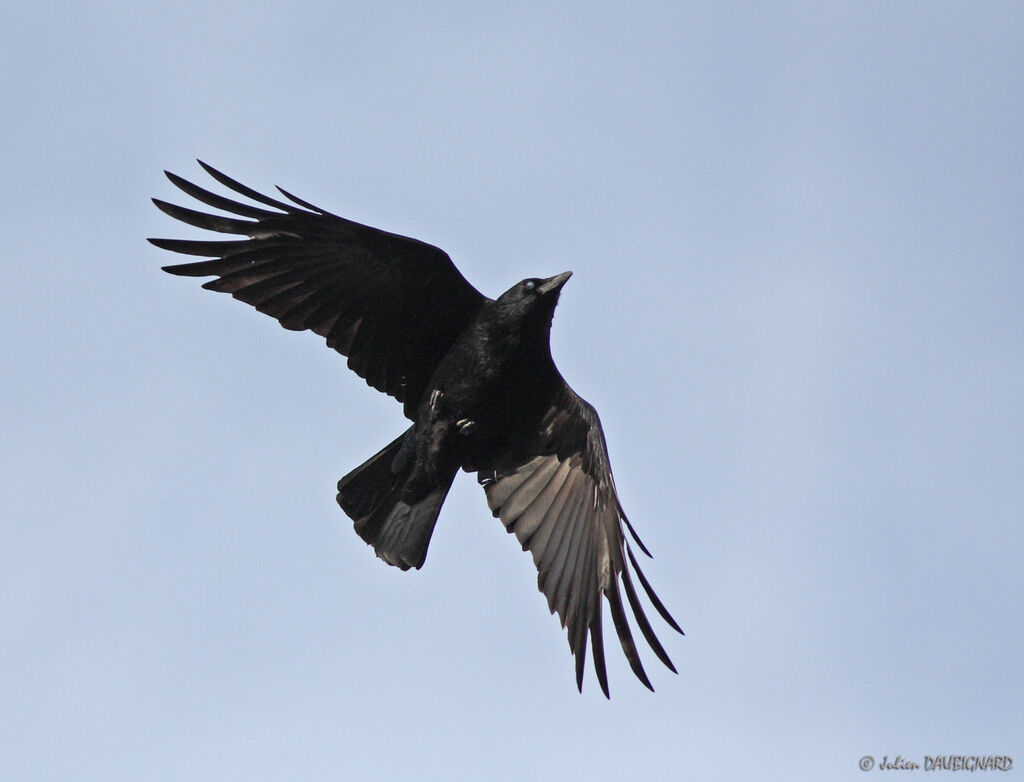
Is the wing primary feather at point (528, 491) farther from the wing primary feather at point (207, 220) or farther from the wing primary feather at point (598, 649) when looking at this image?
the wing primary feather at point (207, 220)

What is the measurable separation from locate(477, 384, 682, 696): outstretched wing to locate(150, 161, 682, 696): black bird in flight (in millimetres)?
11

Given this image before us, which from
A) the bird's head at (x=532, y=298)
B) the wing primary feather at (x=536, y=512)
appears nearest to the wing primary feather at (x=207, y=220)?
the bird's head at (x=532, y=298)

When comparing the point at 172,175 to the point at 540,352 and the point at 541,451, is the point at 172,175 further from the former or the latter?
the point at 541,451

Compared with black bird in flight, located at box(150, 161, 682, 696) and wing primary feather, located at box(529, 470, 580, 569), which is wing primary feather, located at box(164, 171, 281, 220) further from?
wing primary feather, located at box(529, 470, 580, 569)

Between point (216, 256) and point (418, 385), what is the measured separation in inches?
69.7

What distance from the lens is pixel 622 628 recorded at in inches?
363

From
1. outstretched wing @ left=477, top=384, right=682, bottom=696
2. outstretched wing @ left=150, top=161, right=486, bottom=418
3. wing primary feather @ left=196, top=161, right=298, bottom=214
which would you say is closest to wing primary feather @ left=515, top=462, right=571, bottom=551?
outstretched wing @ left=477, top=384, right=682, bottom=696

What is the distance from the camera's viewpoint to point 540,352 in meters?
9.30

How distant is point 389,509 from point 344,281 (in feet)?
5.87

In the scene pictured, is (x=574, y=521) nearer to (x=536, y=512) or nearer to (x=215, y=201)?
(x=536, y=512)

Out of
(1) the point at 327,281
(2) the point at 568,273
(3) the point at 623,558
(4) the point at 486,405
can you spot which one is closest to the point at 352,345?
(1) the point at 327,281

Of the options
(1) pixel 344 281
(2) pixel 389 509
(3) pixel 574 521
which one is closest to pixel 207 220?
(1) pixel 344 281

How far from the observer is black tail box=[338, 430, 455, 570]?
9578 millimetres

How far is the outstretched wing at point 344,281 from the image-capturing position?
8781mm
